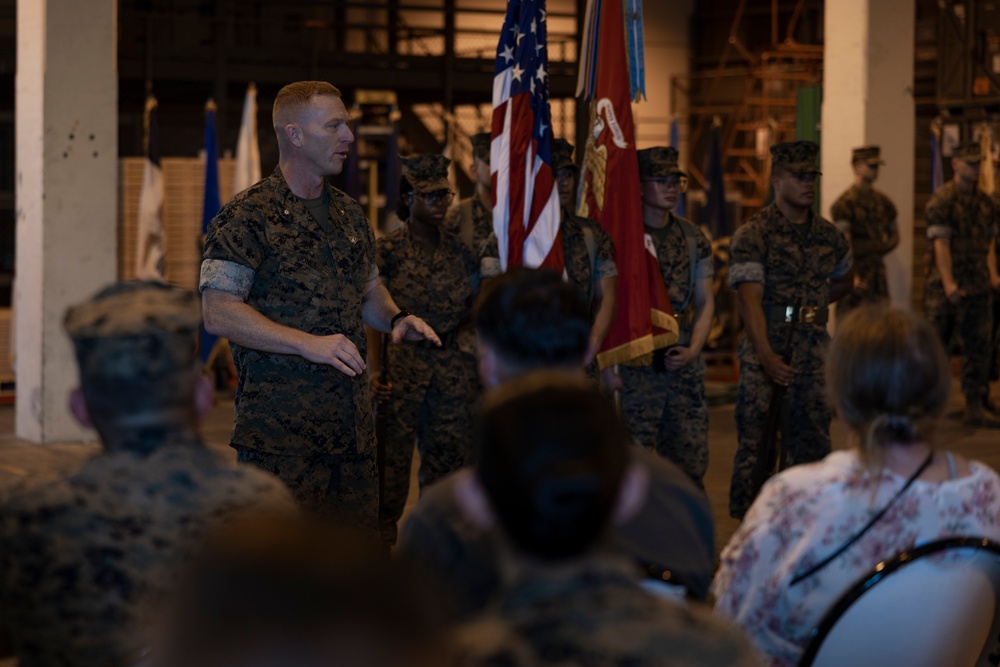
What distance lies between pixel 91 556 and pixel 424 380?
3758 mm

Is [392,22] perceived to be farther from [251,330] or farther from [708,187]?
[251,330]

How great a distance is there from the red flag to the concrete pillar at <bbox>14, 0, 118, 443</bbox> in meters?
4.21

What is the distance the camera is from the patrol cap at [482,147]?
6.07 meters

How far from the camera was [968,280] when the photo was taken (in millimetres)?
9812

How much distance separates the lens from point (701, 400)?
5.86 m

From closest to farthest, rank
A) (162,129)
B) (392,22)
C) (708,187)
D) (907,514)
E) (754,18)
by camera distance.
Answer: (907,514) → (708,187) → (162,129) → (392,22) → (754,18)

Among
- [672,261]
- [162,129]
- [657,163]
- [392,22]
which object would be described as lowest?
[672,261]

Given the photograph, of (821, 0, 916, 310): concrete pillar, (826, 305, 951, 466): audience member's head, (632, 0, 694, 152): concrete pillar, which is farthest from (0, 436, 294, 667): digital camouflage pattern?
(632, 0, 694, 152): concrete pillar

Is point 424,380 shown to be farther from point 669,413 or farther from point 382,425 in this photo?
point 669,413

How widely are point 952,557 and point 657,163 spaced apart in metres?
3.83

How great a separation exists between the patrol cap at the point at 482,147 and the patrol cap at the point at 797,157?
Answer: 130cm

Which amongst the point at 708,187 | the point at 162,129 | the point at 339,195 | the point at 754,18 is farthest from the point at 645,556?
the point at 754,18

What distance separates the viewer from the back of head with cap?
143cm

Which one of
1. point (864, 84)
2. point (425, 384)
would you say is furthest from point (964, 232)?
point (425, 384)
